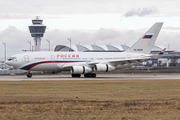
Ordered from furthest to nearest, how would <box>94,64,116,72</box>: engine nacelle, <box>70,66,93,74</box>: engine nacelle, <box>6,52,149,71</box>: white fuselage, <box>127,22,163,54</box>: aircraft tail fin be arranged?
1. <box>127,22,163,54</box>: aircraft tail fin
2. <box>94,64,116,72</box>: engine nacelle
3. <box>6,52,149,71</box>: white fuselage
4. <box>70,66,93,74</box>: engine nacelle

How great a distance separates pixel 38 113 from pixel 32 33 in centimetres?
16910

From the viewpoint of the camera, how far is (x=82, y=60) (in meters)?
49.7

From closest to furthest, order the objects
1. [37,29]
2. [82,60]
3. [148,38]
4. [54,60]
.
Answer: [54,60], [82,60], [148,38], [37,29]

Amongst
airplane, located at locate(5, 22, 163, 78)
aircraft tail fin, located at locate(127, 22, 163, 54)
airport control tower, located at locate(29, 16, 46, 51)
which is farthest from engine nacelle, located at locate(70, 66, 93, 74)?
airport control tower, located at locate(29, 16, 46, 51)

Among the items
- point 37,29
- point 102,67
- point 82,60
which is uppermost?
point 37,29

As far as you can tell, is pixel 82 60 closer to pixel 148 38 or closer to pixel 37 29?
pixel 148 38

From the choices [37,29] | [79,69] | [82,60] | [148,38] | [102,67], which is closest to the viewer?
[79,69]

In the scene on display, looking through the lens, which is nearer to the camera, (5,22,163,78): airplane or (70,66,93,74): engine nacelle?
(70,66,93,74): engine nacelle

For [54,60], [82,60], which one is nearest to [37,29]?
[82,60]

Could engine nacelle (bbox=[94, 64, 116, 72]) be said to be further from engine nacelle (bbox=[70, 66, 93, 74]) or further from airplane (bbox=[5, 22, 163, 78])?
engine nacelle (bbox=[70, 66, 93, 74])

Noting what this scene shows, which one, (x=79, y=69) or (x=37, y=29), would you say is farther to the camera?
(x=37, y=29)

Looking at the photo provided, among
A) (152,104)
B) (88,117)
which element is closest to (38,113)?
(88,117)

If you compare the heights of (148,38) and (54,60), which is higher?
(148,38)

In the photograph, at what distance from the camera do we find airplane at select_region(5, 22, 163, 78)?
155 ft
